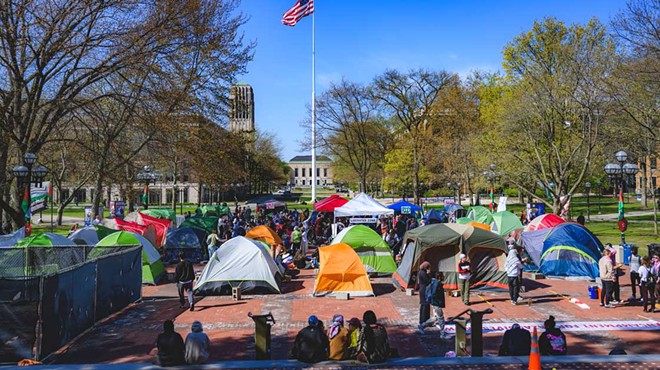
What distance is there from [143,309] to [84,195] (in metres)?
88.7

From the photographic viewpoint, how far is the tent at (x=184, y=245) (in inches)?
880

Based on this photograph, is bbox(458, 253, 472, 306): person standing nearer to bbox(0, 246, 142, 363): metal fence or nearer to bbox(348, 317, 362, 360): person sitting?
bbox(348, 317, 362, 360): person sitting

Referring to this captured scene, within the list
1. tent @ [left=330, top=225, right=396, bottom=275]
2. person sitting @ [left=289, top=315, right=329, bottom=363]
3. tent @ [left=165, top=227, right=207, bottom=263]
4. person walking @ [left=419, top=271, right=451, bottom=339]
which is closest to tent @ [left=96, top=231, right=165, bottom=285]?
tent @ [left=165, top=227, right=207, bottom=263]

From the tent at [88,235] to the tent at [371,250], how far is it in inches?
407

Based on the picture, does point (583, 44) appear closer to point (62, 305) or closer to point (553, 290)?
point (553, 290)

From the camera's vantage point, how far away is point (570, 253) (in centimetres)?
1805

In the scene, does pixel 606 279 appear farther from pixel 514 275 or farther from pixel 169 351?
pixel 169 351

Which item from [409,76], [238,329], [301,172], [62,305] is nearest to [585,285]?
[238,329]

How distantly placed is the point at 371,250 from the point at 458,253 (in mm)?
3761

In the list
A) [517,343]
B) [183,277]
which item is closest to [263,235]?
[183,277]

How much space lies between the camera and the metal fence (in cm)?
927

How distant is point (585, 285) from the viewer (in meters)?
16.8

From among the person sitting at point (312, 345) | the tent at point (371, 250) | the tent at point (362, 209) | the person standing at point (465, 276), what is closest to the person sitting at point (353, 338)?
the person sitting at point (312, 345)

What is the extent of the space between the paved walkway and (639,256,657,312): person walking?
28 centimetres
